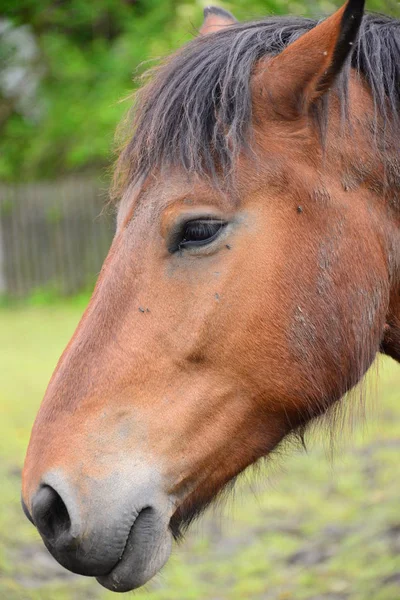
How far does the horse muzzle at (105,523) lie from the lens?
209 centimetres

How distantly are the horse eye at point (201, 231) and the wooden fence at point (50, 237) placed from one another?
1423 centimetres

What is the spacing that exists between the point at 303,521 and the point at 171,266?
11.2ft

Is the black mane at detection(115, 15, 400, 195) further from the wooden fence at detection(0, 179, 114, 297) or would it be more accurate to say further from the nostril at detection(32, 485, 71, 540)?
the wooden fence at detection(0, 179, 114, 297)

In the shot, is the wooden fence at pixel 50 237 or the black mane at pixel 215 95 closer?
the black mane at pixel 215 95

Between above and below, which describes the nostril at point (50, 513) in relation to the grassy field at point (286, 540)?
above

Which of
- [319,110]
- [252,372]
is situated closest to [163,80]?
[319,110]

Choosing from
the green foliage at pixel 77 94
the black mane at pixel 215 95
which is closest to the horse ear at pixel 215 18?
the black mane at pixel 215 95

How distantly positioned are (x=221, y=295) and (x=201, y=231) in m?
0.21

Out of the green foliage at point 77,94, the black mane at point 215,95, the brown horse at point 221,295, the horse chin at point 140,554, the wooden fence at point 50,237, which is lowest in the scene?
the wooden fence at point 50,237

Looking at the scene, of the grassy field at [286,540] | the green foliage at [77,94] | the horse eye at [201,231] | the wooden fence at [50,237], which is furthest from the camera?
the wooden fence at [50,237]

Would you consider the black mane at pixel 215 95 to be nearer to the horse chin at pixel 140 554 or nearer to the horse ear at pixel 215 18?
the horse ear at pixel 215 18

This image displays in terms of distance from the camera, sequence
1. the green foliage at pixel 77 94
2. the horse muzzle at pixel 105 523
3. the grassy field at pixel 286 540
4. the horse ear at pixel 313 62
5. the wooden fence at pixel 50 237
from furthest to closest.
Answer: the wooden fence at pixel 50 237 → the green foliage at pixel 77 94 → the grassy field at pixel 286 540 → the horse ear at pixel 313 62 → the horse muzzle at pixel 105 523

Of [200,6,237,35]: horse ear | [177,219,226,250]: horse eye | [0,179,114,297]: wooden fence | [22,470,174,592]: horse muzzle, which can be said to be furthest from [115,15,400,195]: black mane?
[0,179,114,297]: wooden fence

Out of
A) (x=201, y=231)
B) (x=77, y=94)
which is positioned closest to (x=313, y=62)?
(x=201, y=231)
